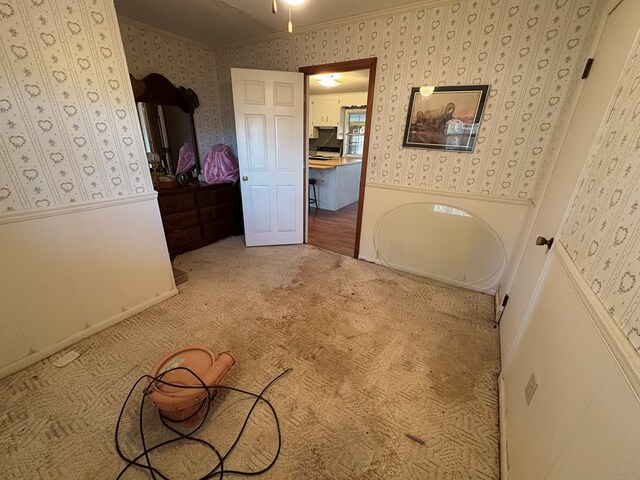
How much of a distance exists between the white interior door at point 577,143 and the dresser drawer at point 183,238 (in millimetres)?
3199

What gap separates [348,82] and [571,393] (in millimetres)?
5301

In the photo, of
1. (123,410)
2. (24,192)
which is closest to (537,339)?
(123,410)

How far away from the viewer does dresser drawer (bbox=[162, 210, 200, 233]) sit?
2.81 meters

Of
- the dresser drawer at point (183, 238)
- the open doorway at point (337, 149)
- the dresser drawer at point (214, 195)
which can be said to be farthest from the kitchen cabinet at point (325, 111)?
the dresser drawer at point (183, 238)

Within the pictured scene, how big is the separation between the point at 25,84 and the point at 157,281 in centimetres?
143

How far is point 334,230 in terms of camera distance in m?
3.97

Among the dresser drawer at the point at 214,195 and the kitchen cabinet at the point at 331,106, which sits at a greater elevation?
the kitchen cabinet at the point at 331,106

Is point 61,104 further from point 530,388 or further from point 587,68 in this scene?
point 587,68

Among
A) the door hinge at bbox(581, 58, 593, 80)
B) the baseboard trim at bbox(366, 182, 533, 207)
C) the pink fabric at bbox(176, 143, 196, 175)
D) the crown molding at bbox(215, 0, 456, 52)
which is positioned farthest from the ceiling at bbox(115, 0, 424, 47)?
the baseboard trim at bbox(366, 182, 533, 207)

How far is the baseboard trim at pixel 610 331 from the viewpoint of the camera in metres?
0.58

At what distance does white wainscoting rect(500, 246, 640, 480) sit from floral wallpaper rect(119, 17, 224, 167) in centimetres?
380

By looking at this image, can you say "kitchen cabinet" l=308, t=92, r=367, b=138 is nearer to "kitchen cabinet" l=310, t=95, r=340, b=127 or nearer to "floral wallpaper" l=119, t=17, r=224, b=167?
"kitchen cabinet" l=310, t=95, r=340, b=127

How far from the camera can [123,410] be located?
51.9 inches

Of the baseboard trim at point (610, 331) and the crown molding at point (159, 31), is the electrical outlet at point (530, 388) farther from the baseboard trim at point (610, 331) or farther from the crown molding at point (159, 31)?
the crown molding at point (159, 31)
